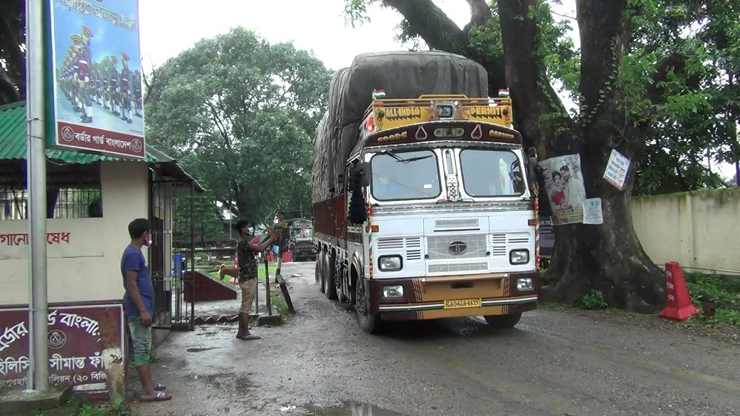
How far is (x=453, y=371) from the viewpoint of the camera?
6.79 meters

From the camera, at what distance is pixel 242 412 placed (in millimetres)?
A: 5523

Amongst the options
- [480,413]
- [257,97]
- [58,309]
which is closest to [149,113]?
[257,97]

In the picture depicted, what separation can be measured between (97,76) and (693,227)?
1212cm

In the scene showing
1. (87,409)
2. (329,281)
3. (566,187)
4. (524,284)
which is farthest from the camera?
(329,281)

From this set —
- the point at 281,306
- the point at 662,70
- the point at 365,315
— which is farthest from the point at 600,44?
the point at 281,306

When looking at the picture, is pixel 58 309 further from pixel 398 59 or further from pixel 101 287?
pixel 398 59

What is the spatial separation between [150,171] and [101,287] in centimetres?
163

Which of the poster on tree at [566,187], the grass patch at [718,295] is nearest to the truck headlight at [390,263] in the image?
the poster on tree at [566,187]

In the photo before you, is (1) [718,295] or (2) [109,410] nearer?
(2) [109,410]

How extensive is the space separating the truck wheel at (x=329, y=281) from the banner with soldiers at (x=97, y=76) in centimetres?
754

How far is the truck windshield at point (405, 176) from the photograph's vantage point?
8.28m

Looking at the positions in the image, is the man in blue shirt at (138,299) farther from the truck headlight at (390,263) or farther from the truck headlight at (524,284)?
the truck headlight at (524,284)

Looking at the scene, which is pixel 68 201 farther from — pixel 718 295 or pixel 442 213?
pixel 718 295

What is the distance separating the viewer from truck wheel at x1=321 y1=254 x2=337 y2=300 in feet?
43.8
